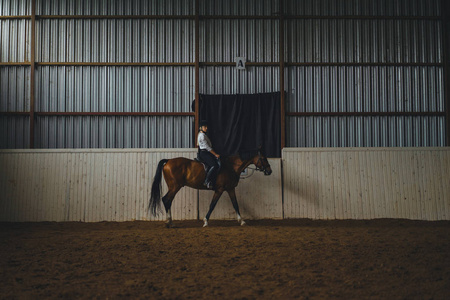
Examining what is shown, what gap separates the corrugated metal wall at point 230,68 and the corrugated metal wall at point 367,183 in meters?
0.82

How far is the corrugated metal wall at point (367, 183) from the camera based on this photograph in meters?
9.19

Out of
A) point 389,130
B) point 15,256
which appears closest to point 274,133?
point 389,130

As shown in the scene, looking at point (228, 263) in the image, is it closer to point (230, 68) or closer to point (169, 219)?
point (169, 219)

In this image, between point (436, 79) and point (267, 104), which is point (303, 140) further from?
point (436, 79)

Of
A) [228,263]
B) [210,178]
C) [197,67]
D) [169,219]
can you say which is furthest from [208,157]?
[228,263]

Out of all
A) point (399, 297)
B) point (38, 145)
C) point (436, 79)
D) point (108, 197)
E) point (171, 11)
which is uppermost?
point (171, 11)

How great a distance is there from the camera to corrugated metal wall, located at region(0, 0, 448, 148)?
10031 millimetres

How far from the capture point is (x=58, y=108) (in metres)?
9.99

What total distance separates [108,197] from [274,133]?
4655 millimetres

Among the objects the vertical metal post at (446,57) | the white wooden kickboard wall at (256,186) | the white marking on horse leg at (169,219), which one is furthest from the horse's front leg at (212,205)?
the vertical metal post at (446,57)

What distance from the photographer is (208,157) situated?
8.28 m

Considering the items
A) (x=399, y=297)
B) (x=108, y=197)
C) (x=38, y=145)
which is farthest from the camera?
(x=38, y=145)

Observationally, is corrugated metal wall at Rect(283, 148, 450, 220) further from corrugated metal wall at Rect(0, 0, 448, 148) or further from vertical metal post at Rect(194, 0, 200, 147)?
vertical metal post at Rect(194, 0, 200, 147)

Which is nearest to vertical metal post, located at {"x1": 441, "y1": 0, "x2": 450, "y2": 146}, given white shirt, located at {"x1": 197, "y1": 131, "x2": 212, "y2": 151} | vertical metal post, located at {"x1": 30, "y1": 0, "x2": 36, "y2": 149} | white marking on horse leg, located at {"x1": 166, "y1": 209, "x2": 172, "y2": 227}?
white shirt, located at {"x1": 197, "y1": 131, "x2": 212, "y2": 151}
